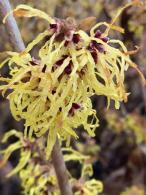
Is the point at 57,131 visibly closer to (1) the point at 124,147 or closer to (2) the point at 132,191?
(2) the point at 132,191

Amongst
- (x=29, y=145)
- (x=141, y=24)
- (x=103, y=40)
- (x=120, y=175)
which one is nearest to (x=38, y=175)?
(x=29, y=145)

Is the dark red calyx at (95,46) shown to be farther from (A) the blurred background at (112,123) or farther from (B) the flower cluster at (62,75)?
(A) the blurred background at (112,123)

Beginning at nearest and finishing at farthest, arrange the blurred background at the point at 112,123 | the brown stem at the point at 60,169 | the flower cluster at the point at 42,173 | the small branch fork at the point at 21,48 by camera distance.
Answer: the small branch fork at the point at 21,48 < the brown stem at the point at 60,169 < the flower cluster at the point at 42,173 < the blurred background at the point at 112,123

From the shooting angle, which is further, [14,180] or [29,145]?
[14,180]

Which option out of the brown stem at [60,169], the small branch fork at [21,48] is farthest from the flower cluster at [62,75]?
the brown stem at [60,169]

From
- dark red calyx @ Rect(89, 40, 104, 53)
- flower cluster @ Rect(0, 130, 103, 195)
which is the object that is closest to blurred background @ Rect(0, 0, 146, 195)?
flower cluster @ Rect(0, 130, 103, 195)

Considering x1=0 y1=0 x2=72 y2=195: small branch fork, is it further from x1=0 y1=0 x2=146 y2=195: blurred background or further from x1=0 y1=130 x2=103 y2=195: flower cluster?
x1=0 y1=0 x2=146 y2=195: blurred background
